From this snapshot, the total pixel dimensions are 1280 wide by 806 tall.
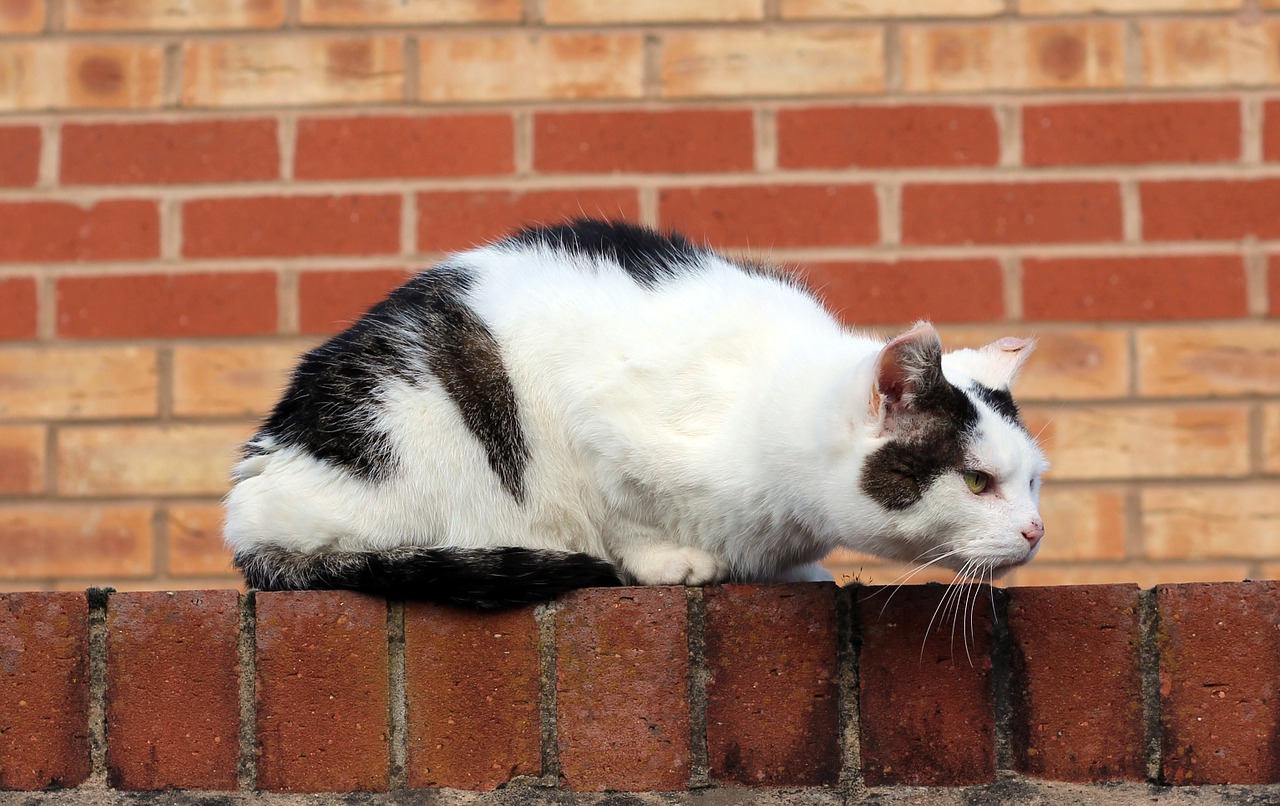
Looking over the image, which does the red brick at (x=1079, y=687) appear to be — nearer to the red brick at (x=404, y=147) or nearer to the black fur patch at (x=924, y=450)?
the black fur patch at (x=924, y=450)

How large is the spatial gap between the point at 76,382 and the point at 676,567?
1.49 metres

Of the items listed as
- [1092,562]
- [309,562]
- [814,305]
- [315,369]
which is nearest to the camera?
[309,562]

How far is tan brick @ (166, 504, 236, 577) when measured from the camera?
2.75 meters

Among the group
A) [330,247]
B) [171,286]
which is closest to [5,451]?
[171,286]

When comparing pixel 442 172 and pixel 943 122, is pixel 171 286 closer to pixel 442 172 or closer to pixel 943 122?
pixel 442 172

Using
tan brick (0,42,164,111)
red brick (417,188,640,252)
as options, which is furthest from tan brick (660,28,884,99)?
tan brick (0,42,164,111)

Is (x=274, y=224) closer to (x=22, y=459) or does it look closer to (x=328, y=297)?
(x=328, y=297)

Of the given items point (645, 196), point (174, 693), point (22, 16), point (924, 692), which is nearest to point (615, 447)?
point (924, 692)

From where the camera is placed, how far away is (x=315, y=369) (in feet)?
6.25

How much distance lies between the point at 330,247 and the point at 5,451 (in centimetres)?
75

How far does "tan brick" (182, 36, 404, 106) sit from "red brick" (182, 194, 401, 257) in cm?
20

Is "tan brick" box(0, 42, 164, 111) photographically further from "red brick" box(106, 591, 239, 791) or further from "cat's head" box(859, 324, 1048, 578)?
"cat's head" box(859, 324, 1048, 578)

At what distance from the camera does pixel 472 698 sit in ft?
5.29

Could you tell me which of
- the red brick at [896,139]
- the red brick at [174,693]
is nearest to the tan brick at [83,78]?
the red brick at [896,139]
